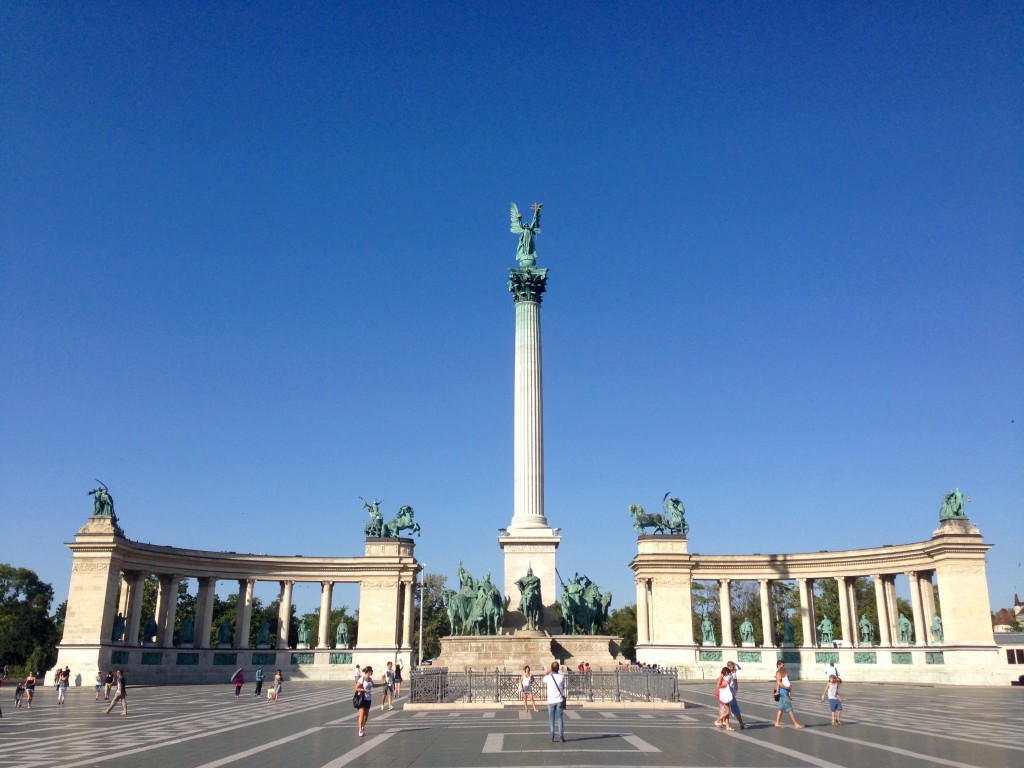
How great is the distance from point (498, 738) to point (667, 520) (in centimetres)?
5525

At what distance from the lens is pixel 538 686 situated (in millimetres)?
36094

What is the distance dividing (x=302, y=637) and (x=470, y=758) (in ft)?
200

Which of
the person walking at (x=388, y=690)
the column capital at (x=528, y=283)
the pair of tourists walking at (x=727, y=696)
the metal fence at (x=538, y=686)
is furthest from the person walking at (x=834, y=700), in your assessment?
the column capital at (x=528, y=283)

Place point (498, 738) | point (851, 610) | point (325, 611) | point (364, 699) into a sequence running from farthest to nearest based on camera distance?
1. point (325, 611)
2. point (851, 610)
3. point (364, 699)
4. point (498, 738)

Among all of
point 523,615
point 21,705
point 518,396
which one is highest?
point 518,396

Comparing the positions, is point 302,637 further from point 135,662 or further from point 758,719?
point 758,719

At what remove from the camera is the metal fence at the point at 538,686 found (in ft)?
111

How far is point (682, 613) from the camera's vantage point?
71.9 meters

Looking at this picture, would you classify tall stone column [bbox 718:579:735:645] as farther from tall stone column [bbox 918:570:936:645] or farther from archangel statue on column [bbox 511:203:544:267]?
archangel statue on column [bbox 511:203:544:267]

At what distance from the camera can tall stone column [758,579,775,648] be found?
6988cm

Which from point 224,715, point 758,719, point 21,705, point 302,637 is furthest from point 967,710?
point 302,637

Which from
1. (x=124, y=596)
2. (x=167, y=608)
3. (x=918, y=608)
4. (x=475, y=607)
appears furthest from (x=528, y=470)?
(x=124, y=596)

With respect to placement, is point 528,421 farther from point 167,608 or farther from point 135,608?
point 135,608

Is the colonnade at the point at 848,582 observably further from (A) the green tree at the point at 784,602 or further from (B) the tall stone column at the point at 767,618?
(A) the green tree at the point at 784,602
